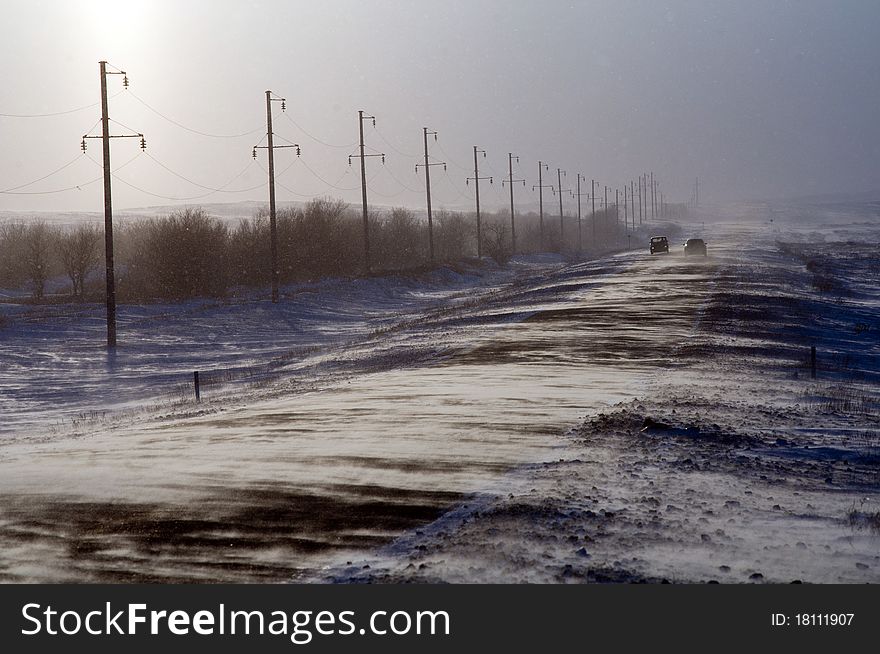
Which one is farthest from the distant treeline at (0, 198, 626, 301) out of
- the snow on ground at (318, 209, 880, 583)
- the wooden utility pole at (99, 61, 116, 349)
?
the snow on ground at (318, 209, 880, 583)

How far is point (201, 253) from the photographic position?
194 ft

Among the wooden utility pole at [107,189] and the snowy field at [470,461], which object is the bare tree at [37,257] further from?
the snowy field at [470,461]

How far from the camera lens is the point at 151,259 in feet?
194

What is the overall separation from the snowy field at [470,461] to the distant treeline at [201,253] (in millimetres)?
27919

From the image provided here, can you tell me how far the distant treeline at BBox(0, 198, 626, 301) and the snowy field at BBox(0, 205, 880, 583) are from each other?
91.6ft

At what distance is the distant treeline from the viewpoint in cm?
5875

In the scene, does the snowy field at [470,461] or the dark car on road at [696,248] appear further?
the dark car on road at [696,248]

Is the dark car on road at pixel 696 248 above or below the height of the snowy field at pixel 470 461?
above

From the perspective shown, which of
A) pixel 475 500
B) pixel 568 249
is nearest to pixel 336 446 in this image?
pixel 475 500

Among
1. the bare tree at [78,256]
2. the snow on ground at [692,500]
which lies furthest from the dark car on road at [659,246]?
the snow on ground at [692,500]

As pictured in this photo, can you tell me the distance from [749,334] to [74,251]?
4458 cm

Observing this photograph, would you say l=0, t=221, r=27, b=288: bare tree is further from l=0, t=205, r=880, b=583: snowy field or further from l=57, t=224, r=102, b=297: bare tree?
l=0, t=205, r=880, b=583: snowy field

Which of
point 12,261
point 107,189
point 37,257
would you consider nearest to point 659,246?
point 37,257

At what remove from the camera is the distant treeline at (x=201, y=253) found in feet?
193
